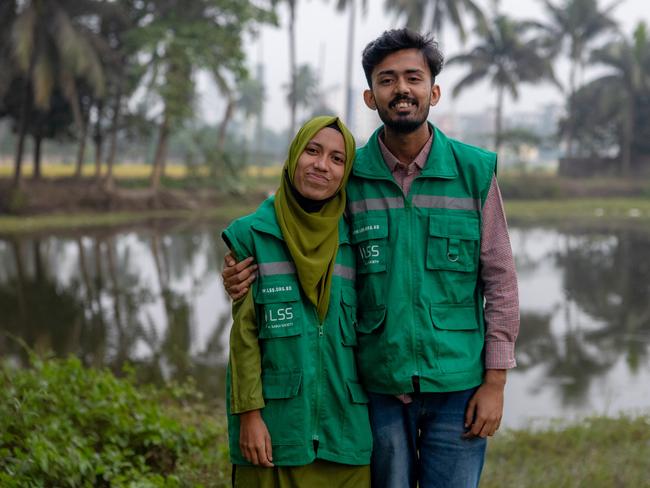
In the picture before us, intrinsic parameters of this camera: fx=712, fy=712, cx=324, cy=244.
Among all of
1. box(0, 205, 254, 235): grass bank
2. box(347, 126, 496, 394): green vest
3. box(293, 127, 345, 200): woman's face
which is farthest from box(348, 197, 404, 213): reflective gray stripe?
box(0, 205, 254, 235): grass bank

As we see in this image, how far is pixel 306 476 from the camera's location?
5.99ft

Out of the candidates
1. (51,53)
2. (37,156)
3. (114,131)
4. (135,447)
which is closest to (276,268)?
(135,447)

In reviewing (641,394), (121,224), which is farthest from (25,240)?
(641,394)

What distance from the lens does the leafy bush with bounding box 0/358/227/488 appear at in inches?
99.3

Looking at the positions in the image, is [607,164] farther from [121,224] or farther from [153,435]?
[153,435]

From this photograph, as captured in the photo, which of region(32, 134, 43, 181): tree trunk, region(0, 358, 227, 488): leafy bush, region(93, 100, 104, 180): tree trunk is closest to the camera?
region(0, 358, 227, 488): leafy bush

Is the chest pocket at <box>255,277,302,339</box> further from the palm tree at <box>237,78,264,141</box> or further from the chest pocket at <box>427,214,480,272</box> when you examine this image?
the palm tree at <box>237,78,264,141</box>

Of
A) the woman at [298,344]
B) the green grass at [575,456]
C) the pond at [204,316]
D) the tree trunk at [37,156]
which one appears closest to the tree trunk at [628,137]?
the pond at [204,316]

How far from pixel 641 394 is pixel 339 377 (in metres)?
4.13

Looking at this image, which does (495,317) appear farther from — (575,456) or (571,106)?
(571,106)

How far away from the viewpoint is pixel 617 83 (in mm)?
26766

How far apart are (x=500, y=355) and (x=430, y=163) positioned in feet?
1.76

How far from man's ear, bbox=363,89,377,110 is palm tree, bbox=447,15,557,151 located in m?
26.3

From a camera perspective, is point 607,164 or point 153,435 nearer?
point 153,435
